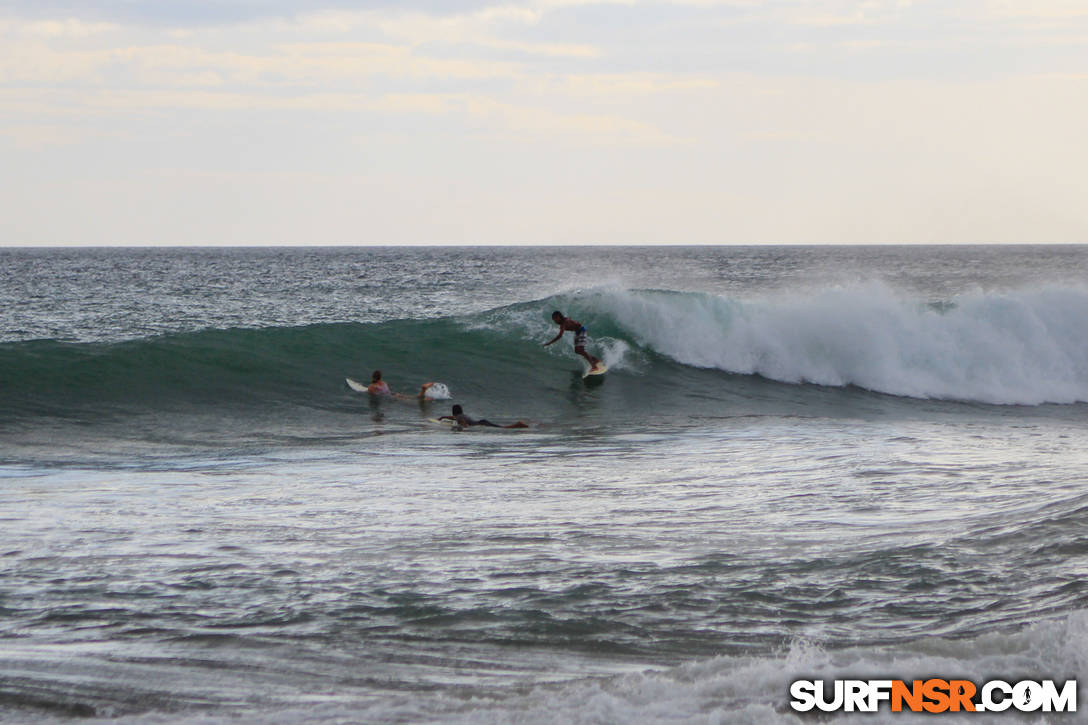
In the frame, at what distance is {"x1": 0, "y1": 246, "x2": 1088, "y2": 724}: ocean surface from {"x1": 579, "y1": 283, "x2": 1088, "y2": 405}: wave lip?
0.36 ft

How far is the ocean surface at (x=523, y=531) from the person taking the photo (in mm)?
4852

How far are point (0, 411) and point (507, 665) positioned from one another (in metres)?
12.5

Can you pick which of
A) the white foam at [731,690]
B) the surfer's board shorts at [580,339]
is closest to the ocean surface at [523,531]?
the white foam at [731,690]

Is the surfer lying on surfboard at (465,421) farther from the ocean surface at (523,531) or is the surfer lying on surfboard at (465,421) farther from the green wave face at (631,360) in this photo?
the green wave face at (631,360)

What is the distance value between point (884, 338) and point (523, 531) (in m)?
15.2

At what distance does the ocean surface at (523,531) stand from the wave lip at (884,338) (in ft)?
0.36

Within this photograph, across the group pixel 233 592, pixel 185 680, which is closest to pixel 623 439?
pixel 233 592

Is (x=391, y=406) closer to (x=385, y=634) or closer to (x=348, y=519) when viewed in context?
(x=348, y=519)

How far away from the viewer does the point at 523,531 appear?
7.86 m

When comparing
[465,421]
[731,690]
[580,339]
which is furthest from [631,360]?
[731,690]

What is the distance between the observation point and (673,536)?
7.64 m

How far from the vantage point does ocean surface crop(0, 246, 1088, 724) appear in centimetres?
485

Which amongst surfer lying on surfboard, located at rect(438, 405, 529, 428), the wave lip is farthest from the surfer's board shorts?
surfer lying on surfboard, located at rect(438, 405, 529, 428)

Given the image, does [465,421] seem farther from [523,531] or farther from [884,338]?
[884,338]
